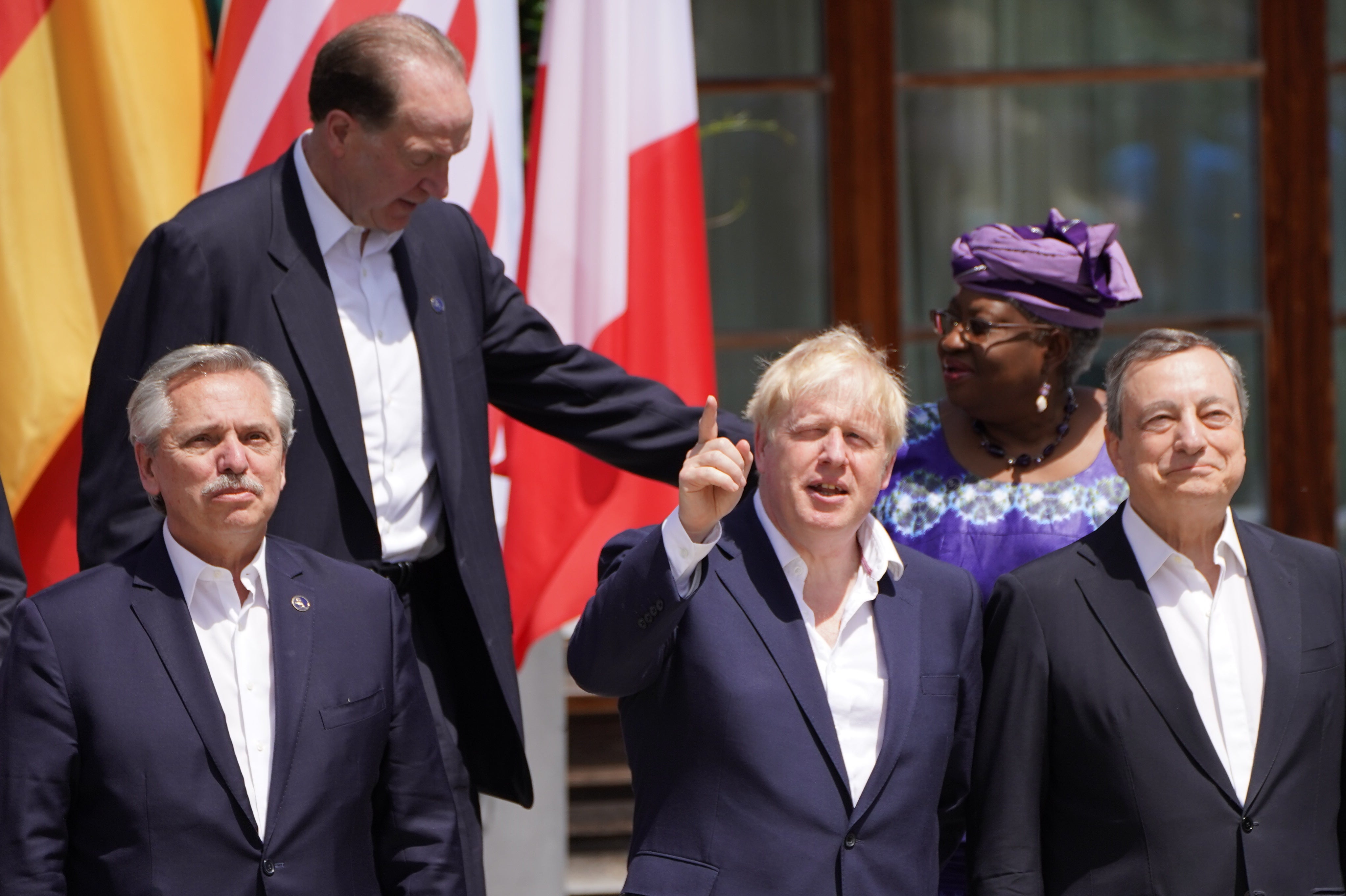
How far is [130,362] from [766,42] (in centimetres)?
287

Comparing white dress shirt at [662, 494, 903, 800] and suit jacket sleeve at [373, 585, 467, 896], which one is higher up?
white dress shirt at [662, 494, 903, 800]

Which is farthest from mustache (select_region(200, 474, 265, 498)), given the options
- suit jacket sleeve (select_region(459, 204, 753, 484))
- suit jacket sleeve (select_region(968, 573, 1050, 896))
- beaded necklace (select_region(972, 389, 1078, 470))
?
beaded necklace (select_region(972, 389, 1078, 470))

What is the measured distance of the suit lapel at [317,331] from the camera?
255cm

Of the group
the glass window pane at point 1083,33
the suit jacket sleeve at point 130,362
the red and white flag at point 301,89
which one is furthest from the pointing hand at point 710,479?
the glass window pane at point 1083,33

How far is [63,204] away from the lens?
11.4 ft

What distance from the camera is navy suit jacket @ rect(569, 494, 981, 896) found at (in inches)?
84.7

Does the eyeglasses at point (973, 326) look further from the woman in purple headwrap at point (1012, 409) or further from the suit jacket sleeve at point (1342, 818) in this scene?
the suit jacket sleeve at point (1342, 818)

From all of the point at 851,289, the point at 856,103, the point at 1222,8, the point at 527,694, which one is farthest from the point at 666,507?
the point at 1222,8

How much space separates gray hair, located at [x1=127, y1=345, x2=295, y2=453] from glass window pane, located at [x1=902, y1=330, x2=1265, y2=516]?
9.70ft

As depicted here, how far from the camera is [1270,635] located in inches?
90.1

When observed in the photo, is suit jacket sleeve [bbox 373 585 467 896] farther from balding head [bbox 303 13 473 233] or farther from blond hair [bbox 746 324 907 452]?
balding head [bbox 303 13 473 233]

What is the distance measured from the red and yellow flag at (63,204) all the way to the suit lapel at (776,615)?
180 centimetres

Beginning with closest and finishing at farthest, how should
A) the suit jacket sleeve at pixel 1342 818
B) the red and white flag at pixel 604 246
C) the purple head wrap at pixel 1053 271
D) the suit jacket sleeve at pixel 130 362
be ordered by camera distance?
the suit jacket sleeve at pixel 1342 818 < the suit jacket sleeve at pixel 130 362 < the purple head wrap at pixel 1053 271 < the red and white flag at pixel 604 246

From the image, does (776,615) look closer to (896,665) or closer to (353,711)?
(896,665)
